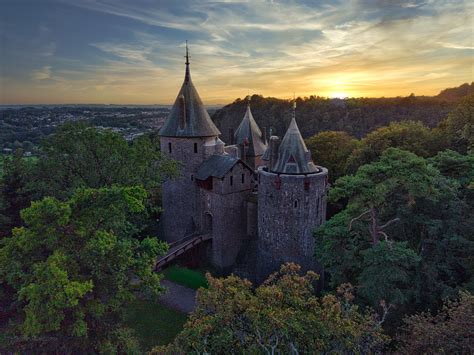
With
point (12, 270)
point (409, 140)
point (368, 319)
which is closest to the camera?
point (368, 319)

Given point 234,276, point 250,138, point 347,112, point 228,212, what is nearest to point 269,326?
point 234,276

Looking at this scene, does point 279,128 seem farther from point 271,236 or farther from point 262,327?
point 262,327

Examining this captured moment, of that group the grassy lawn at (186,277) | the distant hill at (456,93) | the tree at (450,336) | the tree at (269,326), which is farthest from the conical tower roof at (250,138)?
the distant hill at (456,93)

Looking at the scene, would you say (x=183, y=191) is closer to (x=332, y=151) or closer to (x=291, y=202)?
(x=291, y=202)

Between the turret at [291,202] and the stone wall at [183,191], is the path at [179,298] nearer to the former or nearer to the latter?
the stone wall at [183,191]

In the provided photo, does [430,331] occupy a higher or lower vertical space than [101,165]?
lower

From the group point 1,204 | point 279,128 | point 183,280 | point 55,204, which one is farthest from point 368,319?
point 279,128
